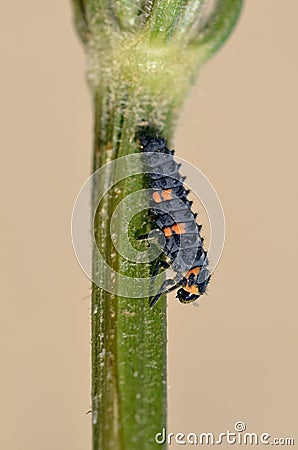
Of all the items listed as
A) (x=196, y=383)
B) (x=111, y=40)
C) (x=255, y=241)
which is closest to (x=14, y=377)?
(x=196, y=383)

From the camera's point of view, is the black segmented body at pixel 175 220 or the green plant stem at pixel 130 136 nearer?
the green plant stem at pixel 130 136

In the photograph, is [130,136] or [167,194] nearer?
[167,194]

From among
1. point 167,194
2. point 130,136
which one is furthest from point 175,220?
point 130,136

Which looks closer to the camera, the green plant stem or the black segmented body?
the green plant stem

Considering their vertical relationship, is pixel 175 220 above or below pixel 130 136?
below

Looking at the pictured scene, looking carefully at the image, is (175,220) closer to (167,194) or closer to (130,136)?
(167,194)

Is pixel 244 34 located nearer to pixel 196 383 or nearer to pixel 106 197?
pixel 196 383

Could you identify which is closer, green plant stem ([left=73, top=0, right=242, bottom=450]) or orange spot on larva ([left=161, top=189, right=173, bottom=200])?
green plant stem ([left=73, top=0, right=242, bottom=450])

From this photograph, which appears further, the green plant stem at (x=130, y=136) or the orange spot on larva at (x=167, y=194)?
the orange spot on larva at (x=167, y=194)

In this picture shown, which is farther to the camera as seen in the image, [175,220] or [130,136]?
[130,136]
